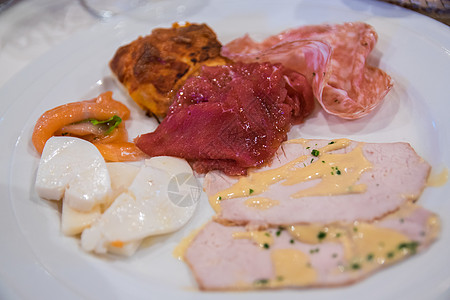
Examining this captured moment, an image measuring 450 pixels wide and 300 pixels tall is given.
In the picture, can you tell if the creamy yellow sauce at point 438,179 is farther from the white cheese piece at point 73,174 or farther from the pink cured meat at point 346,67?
the white cheese piece at point 73,174

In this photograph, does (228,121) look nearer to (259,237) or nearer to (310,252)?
(259,237)

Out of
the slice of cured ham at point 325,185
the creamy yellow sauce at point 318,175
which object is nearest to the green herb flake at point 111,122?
the slice of cured ham at point 325,185

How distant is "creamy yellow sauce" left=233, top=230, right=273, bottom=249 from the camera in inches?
78.3

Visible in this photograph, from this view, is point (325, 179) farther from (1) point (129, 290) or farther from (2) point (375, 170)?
(1) point (129, 290)

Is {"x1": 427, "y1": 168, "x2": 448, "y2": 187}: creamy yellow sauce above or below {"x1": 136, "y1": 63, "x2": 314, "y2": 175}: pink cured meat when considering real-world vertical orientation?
below

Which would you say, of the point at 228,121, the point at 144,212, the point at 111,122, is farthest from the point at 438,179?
the point at 111,122

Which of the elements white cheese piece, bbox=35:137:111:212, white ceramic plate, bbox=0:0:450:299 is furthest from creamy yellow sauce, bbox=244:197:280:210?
white cheese piece, bbox=35:137:111:212

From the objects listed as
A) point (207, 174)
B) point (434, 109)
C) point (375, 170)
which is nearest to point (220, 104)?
point (207, 174)

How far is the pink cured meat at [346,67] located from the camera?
2.75 m

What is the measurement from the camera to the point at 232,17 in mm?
3635

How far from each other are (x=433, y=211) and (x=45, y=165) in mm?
2368

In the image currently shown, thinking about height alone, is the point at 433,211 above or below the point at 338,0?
below

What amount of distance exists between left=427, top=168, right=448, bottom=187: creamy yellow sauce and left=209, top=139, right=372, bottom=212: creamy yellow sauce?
36 centimetres

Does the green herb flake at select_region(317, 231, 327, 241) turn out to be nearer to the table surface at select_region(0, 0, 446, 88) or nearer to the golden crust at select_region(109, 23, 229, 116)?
the golden crust at select_region(109, 23, 229, 116)
